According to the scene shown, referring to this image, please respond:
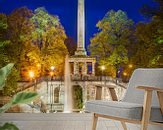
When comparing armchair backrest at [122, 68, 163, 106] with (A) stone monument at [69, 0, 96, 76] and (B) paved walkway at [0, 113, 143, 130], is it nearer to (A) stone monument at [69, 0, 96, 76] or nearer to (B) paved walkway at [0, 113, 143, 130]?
(B) paved walkway at [0, 113, 143, 130]

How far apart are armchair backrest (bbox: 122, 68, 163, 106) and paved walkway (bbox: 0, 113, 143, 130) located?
0.74m

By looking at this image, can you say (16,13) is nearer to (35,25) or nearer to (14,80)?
(35,25)

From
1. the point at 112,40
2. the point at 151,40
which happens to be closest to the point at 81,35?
the point at 112,40

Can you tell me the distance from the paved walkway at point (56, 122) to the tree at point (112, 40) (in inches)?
475

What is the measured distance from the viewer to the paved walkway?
4.13m

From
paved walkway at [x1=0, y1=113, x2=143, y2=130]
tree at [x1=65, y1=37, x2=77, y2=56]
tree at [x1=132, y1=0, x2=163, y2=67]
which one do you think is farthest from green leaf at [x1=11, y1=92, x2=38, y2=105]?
tree at [x1=65, y1=37, x2=77, y2=56]

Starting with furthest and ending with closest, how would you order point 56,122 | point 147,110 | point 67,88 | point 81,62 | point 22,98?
1. point 81,62
2. point 67,88
3. point 56,122
4. point 147,110
5. point 22,98

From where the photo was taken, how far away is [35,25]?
17750mm

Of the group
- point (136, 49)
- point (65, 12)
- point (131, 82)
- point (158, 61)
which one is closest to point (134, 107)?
point (131, 82)

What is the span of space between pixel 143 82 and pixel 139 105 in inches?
19.9

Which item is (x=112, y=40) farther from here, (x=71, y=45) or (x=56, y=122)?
(x=56, y=122)

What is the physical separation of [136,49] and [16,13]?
4841 mm

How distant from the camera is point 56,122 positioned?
4512 millimetres

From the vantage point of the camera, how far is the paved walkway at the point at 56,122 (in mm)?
→ 4133
